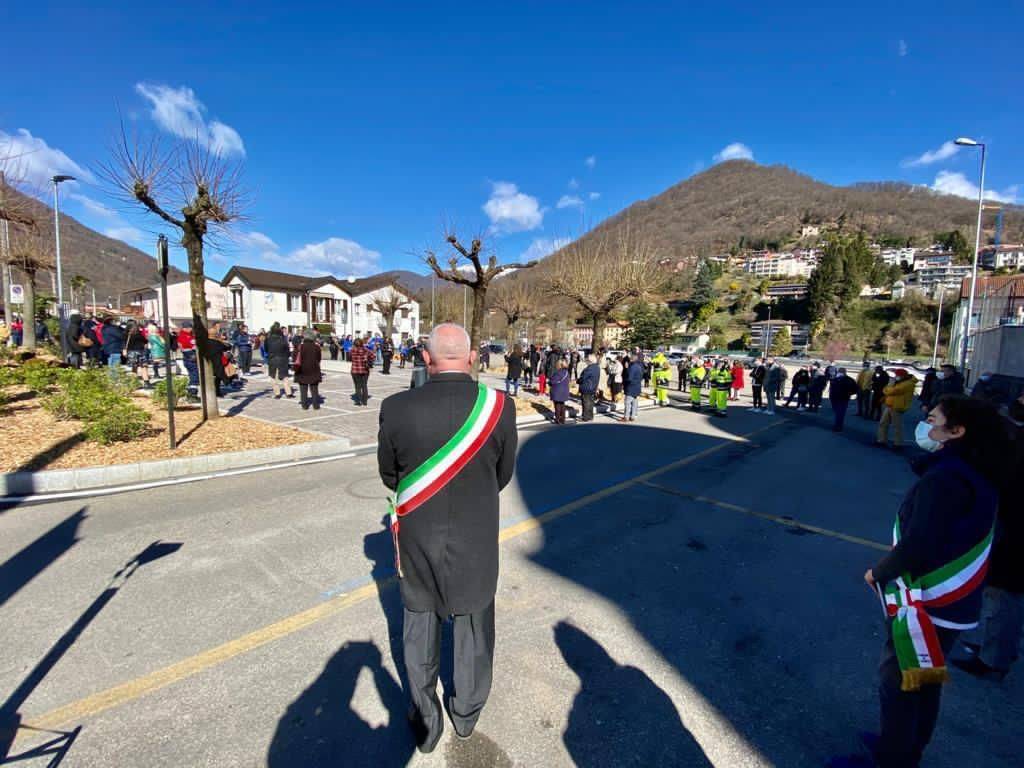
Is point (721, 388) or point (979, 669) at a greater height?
point (721, 388)

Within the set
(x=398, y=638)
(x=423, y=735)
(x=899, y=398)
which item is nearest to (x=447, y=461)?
(x=423, y=735)

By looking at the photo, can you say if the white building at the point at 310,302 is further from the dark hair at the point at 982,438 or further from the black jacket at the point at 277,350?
the dark hair at the point at 982,438

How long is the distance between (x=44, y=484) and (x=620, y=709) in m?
6.45

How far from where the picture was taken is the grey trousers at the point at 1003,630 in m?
2.85

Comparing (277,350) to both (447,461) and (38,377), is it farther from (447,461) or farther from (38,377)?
(447,461)

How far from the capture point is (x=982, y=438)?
200cm

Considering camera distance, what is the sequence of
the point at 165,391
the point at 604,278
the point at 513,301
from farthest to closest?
1. the point at 513,301
2. the point at 604,278
3. the point at 165,391

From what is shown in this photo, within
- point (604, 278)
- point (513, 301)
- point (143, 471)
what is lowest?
point (143, 471)

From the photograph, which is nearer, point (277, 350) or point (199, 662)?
point (199, 662)

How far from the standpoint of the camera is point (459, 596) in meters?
2.16

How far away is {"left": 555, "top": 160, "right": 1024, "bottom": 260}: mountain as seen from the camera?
428ft

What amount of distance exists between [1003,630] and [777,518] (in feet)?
8.75

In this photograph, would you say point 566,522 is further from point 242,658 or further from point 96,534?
point 96,534

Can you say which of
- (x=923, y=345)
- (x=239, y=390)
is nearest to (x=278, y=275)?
(x=239, y=390)
